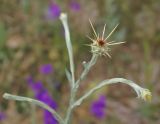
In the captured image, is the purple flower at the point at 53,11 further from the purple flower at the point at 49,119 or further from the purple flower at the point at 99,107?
the purple flower at the point at 49,119

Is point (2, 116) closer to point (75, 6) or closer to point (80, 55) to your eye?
point (80, 55)

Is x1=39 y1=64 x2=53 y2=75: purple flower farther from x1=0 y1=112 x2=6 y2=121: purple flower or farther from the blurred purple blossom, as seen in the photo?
x1=0 y1=112 x2=6 y2=121: purple flower

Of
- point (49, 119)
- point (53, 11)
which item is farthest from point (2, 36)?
point (49, 119)

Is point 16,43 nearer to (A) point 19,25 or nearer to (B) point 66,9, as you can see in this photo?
(A) point 19,25

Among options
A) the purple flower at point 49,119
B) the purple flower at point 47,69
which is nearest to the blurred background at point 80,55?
the purple flower at point 47,69

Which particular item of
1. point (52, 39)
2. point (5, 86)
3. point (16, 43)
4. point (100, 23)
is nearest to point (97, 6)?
point (100, 23)

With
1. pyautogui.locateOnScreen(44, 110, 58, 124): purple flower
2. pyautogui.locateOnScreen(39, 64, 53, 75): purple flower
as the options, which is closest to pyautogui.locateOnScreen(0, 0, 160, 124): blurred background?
pyautogui.locateOnScreen(39, 64, 53, 75): purple flower

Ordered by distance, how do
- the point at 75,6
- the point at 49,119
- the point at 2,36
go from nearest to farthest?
the point at 49,119, the point at 2,36, the point at 75,6
